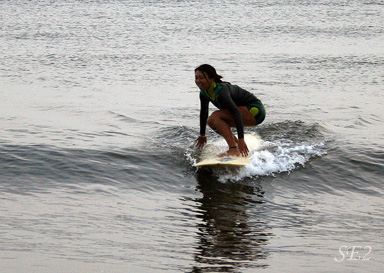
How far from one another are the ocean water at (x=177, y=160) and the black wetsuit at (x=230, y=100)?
0.65 m

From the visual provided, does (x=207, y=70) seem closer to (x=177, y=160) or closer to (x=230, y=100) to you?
(x=230, y=100)

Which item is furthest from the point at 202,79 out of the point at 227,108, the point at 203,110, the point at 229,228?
the point at 229,228

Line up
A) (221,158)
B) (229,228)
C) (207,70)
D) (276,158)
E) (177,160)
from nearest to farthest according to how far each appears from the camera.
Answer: (229,228), (207,70), (221,158), (177,160), (276,158)

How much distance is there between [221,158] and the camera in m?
8.47

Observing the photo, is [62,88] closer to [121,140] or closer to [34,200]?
[121,140]

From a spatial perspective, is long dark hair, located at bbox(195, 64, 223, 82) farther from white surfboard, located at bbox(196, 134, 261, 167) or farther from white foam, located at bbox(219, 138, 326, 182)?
white foam, located at bbox(219, 138, 326, 182)

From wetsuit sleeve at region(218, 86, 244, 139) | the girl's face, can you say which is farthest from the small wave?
the girl's face

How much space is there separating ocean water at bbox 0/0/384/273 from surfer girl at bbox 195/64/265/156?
436mm

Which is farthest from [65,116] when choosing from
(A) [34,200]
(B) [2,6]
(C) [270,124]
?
(B) [2,6]

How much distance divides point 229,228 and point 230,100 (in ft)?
8.12

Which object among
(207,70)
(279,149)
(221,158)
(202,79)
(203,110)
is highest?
(207,70)

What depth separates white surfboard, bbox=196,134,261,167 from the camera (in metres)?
8.31

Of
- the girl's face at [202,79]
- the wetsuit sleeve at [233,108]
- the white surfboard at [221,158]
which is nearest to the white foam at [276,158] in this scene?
the white surfboard at [221,158]

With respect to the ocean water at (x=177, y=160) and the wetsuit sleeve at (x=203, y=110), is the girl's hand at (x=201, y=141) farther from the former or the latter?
the ocean water at (x=177, y=160)
